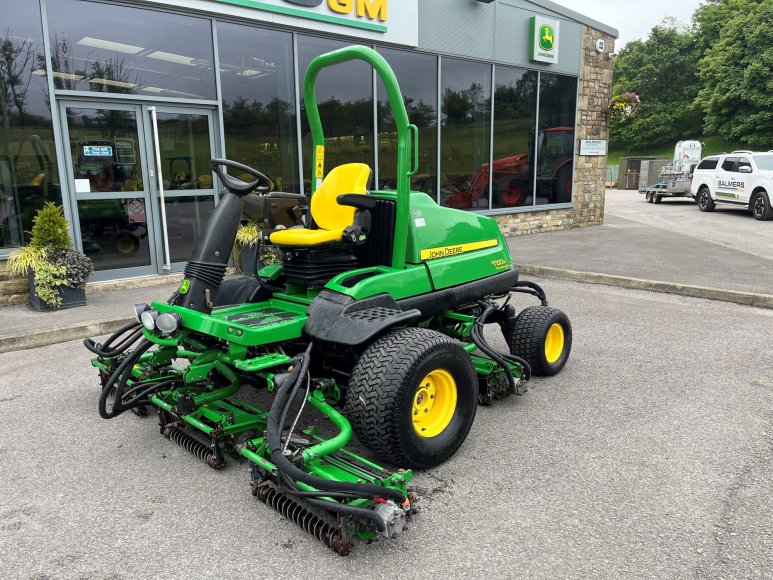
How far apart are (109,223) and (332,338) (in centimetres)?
577

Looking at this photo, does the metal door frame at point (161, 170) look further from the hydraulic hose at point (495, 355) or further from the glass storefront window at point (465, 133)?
the hydraulic hose at point (495, 355)

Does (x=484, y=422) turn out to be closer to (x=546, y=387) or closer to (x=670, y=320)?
(x=546, y=387)

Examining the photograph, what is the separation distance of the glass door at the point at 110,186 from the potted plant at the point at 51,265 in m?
0.75

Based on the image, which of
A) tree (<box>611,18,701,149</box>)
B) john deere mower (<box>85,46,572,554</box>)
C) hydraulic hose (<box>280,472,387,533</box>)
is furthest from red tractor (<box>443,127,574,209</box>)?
tree (<box>611,18,701,149</box>)

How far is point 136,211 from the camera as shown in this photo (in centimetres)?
805

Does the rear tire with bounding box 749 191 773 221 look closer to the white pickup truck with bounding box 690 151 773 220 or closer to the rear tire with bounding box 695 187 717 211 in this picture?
the white pickup truck with bounding box 690 151 773 220

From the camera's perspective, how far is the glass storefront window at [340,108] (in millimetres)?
9352

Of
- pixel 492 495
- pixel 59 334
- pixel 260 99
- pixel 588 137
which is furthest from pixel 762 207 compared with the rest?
pixel 59 334

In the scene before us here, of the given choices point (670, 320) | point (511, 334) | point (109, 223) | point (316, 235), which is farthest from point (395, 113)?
point (109, 223)

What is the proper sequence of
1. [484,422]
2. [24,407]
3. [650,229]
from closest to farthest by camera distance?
[484,422]
[24,407]
[650,229]

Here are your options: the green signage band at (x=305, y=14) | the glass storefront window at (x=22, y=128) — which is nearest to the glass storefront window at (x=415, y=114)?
the green signage band at (x=305, y=14)

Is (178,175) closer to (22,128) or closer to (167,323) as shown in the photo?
(22,128)

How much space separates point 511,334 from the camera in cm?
479

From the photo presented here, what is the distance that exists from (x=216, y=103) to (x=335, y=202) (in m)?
5.25
